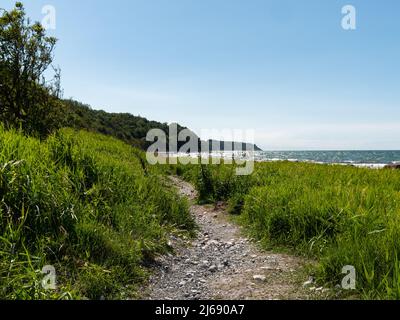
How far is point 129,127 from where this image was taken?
217 feet

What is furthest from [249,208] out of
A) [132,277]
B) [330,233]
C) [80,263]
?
[80,263]

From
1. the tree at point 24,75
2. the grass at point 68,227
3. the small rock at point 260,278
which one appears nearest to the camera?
the grass at point 68,227

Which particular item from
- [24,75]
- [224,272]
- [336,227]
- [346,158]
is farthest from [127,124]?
[336,227]

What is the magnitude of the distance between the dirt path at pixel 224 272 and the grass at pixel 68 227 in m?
0.42

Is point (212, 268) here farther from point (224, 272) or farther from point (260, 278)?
point (260, 278)

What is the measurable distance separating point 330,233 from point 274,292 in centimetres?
201

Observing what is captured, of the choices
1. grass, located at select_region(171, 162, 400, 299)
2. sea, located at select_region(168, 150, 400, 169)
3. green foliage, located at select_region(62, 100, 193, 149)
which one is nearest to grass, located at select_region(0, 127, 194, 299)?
grass, located at select_region(171, 162, 400, 299)

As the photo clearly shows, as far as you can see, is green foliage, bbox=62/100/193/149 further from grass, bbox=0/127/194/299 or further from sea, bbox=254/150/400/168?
grass, bbox=0/127/194/299

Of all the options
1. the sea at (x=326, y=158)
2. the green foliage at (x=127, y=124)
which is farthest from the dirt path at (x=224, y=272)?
the green foliage at (x=127, y=124)

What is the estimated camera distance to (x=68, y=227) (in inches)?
207

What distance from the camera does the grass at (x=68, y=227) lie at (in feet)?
13.8

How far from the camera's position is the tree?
11.9m

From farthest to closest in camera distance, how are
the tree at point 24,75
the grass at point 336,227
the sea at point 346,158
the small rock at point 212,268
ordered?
the sea at point 346,158 < the tree at point 24,75 < the small rock at point 212,268 < the grass at point 336,227

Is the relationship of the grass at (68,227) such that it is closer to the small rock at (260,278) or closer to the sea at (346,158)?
the small rock at (260,278)
